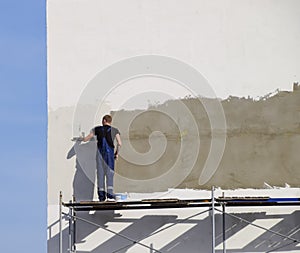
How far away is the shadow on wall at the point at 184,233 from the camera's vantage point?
11.4 metres

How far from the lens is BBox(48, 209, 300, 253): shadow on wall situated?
11.4m

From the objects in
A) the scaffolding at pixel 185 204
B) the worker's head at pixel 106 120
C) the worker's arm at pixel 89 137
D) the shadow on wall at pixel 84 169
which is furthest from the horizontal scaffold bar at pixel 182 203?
the worker's head at pixel 106 120

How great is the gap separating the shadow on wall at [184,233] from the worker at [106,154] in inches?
12.7

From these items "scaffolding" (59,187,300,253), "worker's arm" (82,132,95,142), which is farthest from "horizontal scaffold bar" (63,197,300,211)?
"worker's arm" (82,132,95,142)

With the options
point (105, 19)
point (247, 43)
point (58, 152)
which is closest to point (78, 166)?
point (58, 152)

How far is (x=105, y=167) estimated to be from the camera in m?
11.4

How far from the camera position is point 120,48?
1159 cm

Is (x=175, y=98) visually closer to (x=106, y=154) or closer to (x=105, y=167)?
(x=106, y=154)

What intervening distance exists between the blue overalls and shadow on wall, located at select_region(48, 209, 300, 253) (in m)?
0.31

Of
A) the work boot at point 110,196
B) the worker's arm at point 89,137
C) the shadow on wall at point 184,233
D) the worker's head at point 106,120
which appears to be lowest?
the shadow on wall at point 184,233

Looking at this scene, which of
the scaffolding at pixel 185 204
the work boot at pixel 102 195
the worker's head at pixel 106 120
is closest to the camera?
the scaffolding at pixel 185 204

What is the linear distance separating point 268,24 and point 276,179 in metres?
2.16

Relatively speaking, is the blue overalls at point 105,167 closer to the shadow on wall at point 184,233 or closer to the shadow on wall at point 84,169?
the shadow on wall at point 84,169

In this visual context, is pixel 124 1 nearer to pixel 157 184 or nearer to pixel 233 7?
pixel 233 7
